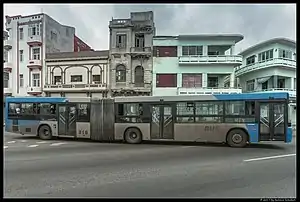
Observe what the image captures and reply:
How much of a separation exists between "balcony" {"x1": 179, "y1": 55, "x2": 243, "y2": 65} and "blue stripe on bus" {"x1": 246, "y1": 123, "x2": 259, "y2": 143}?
15489mm

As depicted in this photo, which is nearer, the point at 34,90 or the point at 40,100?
the point at 40,100

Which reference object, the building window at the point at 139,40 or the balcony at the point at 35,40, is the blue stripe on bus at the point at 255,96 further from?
the balcony at the point at 35,40

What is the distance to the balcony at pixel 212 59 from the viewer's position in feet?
87.1

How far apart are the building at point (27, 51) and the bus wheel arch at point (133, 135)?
18963 millimetres

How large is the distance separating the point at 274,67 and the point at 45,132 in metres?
23.0

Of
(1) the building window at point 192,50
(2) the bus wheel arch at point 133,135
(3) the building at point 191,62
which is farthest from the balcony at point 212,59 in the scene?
(2) the bus wheel arch at point 133,135

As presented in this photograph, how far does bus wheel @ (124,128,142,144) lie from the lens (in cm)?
1351

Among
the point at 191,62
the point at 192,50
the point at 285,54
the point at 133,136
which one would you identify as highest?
the point at 192,50

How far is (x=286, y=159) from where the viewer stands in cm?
897

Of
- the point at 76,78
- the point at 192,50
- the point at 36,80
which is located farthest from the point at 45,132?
the point at 192,50

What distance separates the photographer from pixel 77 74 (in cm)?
2892

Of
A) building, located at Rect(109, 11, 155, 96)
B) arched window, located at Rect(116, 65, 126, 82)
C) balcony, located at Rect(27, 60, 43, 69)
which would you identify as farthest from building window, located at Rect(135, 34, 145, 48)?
balcony, located at Rect(27, 60, 43, 69)

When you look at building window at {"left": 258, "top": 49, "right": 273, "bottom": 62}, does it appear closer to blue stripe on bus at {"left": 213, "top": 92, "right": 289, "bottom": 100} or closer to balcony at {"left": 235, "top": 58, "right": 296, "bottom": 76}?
balcony at {"left": 235, "top": 58, "right": 296, "bottom": 76}

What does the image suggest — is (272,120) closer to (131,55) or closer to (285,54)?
(131,55)
